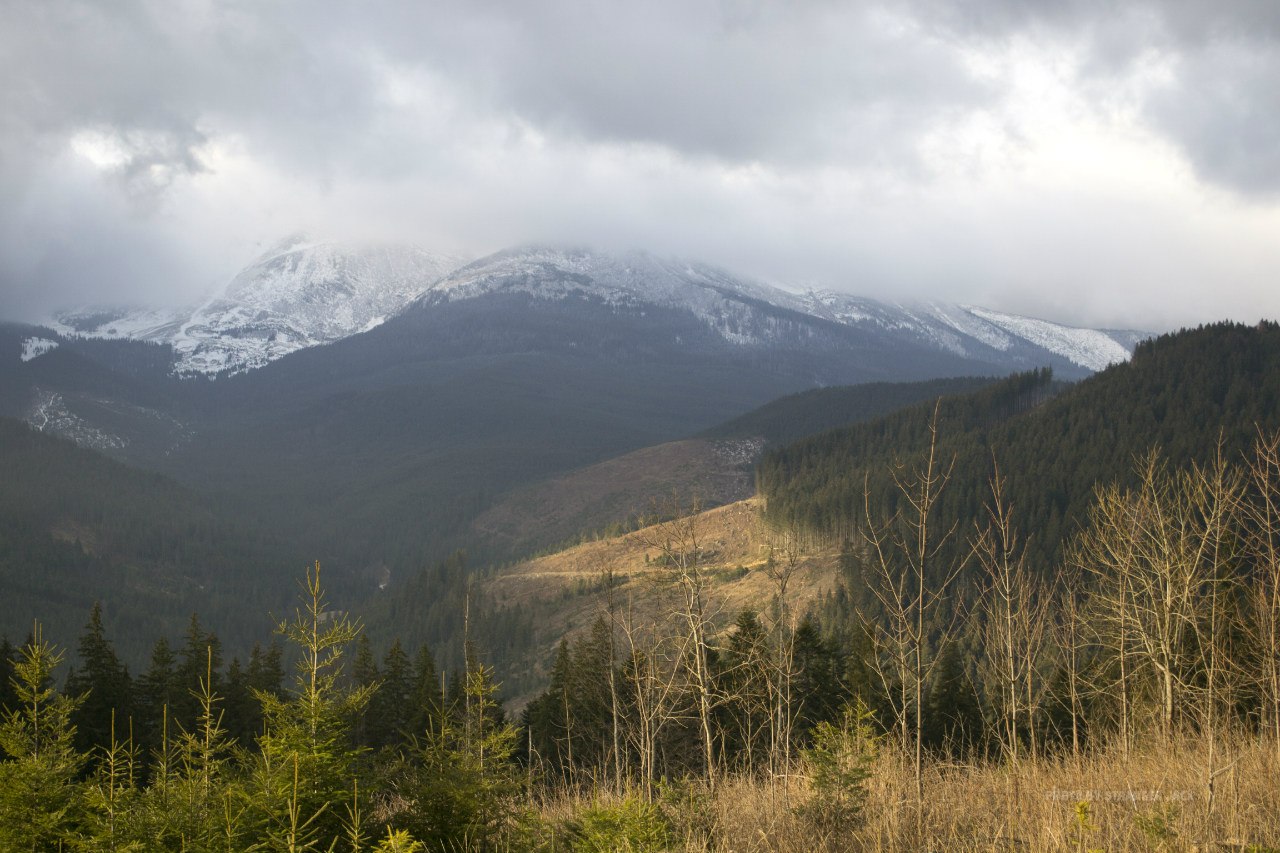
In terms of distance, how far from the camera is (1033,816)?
1141 cm

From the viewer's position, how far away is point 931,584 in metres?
110

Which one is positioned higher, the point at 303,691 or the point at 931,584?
the point at 303,691

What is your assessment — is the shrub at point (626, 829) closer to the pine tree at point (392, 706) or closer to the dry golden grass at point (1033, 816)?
the dry golden grass at point (1033, 816)

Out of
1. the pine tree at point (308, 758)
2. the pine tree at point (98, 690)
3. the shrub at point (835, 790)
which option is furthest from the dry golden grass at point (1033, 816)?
the pine tree at point (98, 690)

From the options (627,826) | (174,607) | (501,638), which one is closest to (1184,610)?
(627,826)

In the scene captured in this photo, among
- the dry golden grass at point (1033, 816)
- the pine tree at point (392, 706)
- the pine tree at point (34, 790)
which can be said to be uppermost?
the pine tree at point (34, 790)

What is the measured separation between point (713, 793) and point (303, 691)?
17.3ft

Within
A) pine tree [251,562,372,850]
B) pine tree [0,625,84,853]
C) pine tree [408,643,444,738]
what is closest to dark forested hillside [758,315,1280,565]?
pine tree [408,643,444,738]

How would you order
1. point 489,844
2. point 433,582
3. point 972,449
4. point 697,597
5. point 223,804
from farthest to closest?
1. point 433,582
2. point 972,449
3. point 697,597
4. point 489,844
5. point 223,804

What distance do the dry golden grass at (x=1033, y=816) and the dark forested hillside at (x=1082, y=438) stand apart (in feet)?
299

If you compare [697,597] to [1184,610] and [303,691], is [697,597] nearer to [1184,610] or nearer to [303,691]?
[303,691]

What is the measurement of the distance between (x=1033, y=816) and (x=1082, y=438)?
421ft

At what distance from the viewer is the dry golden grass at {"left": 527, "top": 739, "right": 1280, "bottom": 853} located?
9.38m

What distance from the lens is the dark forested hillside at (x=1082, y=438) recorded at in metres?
112
